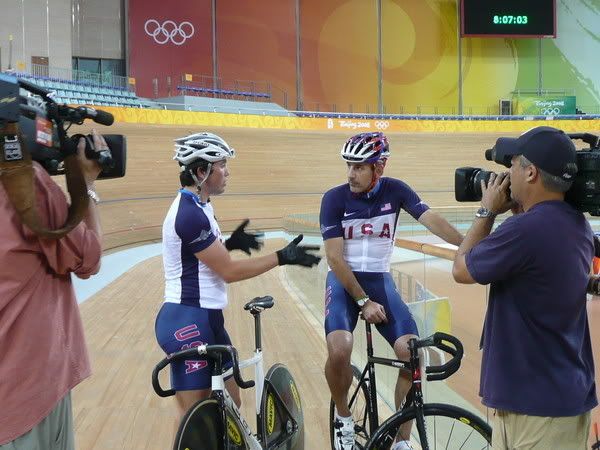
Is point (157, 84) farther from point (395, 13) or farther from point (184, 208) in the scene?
point (184, 208)

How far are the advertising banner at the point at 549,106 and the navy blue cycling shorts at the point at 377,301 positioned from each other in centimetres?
2145

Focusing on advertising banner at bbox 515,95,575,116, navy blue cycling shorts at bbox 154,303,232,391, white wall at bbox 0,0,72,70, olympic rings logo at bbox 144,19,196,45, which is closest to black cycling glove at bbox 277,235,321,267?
navy blue cycling shorts at bbox 154,303,232,391

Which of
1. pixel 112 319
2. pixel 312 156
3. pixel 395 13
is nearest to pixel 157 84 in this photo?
pixel 312 156

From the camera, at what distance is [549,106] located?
22.0m

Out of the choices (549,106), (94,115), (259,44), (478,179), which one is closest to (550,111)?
(549,106)

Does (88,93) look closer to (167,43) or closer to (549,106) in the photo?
(167,43)

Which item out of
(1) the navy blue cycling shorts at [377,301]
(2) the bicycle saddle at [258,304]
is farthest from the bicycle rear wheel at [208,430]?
(1) the navy blue cycling shorts at [377,301]

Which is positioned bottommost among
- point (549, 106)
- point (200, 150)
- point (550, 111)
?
point (200, 150)

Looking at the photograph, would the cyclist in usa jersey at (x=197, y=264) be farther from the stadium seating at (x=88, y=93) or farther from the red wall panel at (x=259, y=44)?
the red wall panel at (x=259, y=44)

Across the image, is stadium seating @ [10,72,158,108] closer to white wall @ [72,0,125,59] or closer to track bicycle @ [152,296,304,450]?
white wall @ [72,0,125,59]

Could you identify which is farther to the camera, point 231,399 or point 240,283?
point 240,283

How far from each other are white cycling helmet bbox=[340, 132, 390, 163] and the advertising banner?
21375 mm

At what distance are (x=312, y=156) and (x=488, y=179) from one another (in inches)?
694

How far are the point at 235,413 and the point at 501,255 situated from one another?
1134 millimetres
